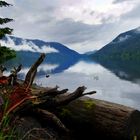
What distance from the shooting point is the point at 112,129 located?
33.6ft

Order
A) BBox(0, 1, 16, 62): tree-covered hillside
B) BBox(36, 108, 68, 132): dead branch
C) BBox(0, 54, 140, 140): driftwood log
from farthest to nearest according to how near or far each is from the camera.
Result: BBox(0, 1, 16, 62): tree-covered hillside < BBox(36, 108, 68, 132): dead branch < BBox(0, 54, 140, 140): driftwood log

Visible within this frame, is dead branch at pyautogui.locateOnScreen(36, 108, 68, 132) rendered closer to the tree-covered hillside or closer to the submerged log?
the submerged log

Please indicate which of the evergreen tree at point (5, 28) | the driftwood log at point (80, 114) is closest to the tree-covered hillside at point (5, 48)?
the evergreen tree at point (5, 28)

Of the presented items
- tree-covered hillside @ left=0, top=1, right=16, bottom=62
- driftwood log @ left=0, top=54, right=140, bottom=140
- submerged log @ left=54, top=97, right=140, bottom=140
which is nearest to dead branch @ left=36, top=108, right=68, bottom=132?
driftwood log @ left=0, top=54, right=140, bottom=140

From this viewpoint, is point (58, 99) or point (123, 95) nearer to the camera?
point (58, 99)

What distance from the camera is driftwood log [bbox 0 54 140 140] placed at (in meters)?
10.2

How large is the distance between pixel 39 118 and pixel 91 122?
52.1 inches

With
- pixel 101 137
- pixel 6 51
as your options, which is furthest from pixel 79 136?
pixel 6 51

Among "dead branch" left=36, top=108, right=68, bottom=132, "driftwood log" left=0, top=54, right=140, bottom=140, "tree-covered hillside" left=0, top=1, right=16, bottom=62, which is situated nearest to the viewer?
"driftwood log" left=0, top=54, right=140, bottom=140

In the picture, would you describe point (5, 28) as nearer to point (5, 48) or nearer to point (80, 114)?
point (5, 48)

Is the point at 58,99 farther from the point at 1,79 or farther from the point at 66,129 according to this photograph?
the point at 1,79

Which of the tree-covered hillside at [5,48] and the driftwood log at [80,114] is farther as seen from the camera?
the tree-covered hillside at [5,48]

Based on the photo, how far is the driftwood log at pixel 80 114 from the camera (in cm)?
1019

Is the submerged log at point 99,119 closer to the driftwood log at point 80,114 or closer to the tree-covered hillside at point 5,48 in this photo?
the driftwood log at point 80,114
